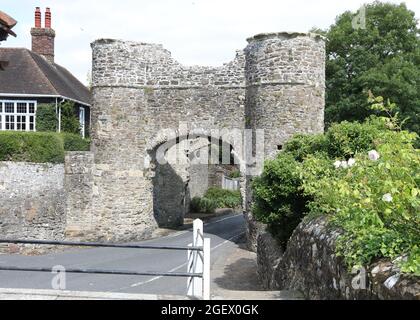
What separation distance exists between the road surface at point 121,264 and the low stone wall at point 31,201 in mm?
1221

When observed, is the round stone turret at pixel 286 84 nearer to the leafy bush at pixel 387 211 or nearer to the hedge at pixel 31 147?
the hedge at pixel 31 147

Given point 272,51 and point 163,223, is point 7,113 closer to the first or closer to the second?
point 163,223

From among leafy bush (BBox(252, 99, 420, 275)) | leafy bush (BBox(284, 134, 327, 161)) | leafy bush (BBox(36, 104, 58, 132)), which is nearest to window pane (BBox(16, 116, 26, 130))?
leafy bush (BBox(36, 104, 58, 132))

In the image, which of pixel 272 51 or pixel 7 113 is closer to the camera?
pixel 272 51

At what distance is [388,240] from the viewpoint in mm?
5336

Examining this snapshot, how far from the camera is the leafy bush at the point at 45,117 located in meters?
25.9

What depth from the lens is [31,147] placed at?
1906 cm

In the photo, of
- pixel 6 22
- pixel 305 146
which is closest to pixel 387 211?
pixel 6 22

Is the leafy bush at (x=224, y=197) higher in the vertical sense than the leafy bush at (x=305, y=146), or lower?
lower

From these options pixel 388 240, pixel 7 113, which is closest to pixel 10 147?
pixel 7 113

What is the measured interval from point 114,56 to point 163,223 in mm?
8317

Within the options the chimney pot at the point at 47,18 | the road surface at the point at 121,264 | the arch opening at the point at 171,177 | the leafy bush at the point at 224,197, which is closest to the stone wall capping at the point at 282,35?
the arch opening at the point at 171,177

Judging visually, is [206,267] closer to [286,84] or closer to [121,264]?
[121,264]
